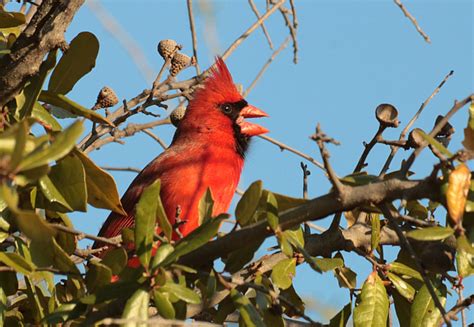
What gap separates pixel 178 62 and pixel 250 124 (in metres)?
1.07

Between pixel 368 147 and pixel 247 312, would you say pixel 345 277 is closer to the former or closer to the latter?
pixel 368 147

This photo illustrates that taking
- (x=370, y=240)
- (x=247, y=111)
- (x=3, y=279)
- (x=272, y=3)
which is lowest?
(x=3, y=279)

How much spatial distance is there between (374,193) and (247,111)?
2.31 meters

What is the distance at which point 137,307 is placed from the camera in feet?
6.25

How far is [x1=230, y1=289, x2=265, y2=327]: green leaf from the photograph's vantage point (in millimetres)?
2012

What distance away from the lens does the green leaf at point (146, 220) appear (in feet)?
6.58

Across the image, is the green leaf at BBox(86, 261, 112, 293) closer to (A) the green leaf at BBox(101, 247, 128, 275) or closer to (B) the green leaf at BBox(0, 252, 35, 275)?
(A) the green leaf at BBox(101, 247, 128, 275)

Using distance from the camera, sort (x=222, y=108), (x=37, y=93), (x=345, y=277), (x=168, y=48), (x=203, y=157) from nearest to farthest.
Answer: (x=37, y=93) → (x=345, y=277) → (x=168, y=48) → (x=203, y=157) → (x=222, y=108)

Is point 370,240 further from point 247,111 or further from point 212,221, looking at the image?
point 247,111

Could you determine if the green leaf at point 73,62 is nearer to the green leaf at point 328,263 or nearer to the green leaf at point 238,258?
the green leaf at point 238,258

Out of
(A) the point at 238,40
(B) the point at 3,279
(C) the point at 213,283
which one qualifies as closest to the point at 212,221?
(C) the point at 213,283

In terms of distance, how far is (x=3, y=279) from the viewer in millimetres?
2363

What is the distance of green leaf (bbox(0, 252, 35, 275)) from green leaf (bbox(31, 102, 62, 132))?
0.41 meters

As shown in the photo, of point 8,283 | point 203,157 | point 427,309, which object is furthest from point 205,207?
point 203,157
